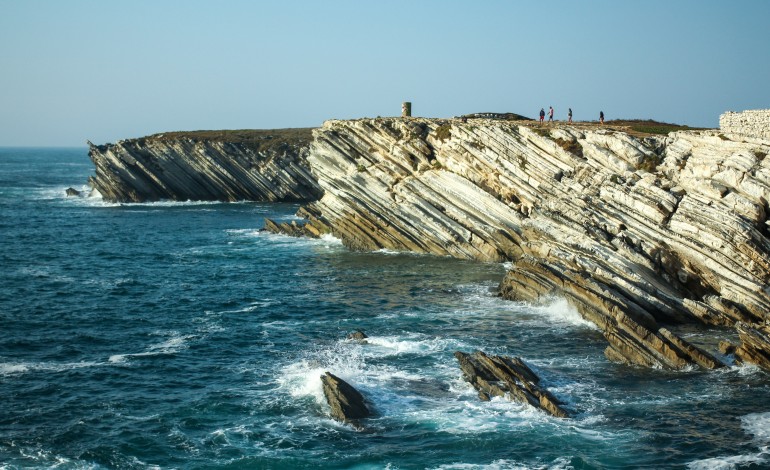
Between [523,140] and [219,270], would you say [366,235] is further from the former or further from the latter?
[523,140]

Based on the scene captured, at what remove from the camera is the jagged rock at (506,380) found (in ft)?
99.4

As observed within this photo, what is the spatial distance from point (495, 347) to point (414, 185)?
91.0 feet

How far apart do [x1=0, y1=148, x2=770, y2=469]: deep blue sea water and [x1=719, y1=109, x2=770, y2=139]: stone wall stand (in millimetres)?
14445

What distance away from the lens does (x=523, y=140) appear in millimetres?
57219

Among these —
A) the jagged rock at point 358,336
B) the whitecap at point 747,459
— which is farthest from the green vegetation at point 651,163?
the whitecap at point 747,459

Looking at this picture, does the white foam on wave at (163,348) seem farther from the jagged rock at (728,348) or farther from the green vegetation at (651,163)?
the green vegetation at (651,163)

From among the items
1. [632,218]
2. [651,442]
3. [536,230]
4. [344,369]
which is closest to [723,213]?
[632,218]

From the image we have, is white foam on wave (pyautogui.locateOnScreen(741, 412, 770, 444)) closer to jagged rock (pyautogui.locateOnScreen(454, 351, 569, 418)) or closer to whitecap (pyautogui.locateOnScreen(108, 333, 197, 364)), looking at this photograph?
jagged rock (pyautogui.locateOnScreen(454, 351, 569, 418))

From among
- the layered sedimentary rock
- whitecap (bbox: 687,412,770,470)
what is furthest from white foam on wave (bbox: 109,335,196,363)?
the layered sedimentary rock

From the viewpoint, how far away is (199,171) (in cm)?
11475

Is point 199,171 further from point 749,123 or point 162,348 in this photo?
point 749,123

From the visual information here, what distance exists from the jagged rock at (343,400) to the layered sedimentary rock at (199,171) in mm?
86325

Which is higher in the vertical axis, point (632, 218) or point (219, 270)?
point (632, 218)

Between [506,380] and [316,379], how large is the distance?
8391 millimetres
